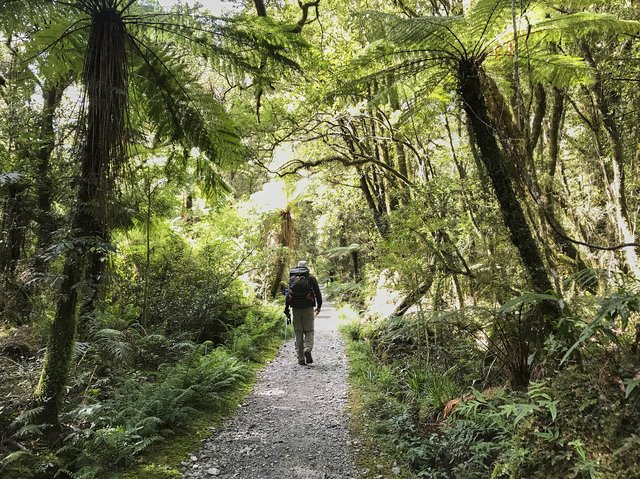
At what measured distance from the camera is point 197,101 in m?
3.59

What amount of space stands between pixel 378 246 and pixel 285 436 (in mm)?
3435

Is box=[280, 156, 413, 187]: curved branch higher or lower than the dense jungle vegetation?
higher

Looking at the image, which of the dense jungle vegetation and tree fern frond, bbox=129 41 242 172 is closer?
the dense jungle vegetation

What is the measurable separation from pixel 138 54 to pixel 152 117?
2.04 feet

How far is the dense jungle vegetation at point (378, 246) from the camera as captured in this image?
2.80 m

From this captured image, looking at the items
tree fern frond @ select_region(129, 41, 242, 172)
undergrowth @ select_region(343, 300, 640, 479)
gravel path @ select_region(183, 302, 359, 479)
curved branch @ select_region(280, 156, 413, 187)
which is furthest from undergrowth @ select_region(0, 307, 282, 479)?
curved branch @ select_region(280, 156, 413, 187)

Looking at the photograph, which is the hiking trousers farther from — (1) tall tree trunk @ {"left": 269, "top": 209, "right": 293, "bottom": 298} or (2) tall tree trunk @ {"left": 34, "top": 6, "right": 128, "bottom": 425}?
(1) tall tree trunk @ {"left": 269, "top": 209, "right": 293, "bottom": 298}

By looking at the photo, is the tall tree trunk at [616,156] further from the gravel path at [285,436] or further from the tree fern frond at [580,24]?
the gravel path at [285,436]

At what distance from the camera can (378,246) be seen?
21.4 feet

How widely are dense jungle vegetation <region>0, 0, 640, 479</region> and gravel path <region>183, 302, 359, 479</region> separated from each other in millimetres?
326


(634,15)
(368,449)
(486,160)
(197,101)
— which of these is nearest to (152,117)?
(197,101)

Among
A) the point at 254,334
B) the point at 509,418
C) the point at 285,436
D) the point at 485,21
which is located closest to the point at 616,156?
the point at 485,21

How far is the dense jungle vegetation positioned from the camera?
9.19 ft

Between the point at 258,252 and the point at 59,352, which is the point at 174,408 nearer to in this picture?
the point at 59,352
